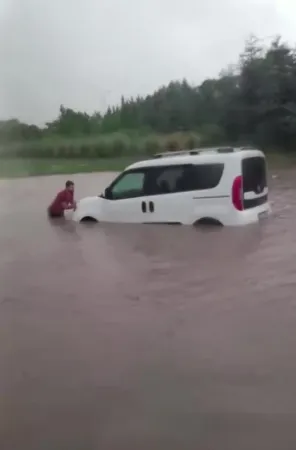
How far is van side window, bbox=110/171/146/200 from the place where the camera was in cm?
488

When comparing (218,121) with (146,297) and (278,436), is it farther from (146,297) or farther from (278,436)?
(278,436)

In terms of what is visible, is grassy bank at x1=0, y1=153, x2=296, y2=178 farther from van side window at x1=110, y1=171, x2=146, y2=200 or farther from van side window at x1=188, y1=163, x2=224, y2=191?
van side window at x1=188, y1=163, x2=224, y2=191

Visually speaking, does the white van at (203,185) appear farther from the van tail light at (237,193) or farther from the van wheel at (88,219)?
the van wheel at (88,219)

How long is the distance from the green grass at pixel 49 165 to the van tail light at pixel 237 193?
778 millimetres

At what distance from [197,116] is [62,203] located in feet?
4.06

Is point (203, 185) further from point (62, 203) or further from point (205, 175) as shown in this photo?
point (62, 203)

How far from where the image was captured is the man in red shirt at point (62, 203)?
479 cm

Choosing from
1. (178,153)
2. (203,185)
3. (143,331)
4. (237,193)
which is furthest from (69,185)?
(143,331)

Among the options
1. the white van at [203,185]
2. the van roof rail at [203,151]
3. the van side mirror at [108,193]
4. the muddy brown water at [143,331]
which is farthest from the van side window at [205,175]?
the van side mirror at [108,193]

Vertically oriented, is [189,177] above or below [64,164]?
below

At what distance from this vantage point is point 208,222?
187 inches

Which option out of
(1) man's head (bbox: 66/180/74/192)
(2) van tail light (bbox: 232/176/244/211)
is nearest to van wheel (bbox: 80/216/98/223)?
(1) man's head (bbox: 66/180/74/192)

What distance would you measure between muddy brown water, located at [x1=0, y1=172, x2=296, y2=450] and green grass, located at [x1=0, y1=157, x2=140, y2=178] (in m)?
0.09

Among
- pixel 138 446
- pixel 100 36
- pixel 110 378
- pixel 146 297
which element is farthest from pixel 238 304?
pixel 100 36
